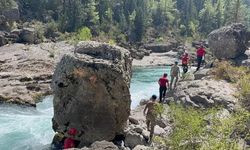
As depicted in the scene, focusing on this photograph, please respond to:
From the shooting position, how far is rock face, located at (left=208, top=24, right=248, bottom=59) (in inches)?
1431

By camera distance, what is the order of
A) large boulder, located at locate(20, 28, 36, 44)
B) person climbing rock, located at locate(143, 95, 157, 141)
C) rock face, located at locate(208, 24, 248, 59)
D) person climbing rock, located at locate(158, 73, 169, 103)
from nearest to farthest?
person climbing rock, located at locate(143, 95, 157, 141) < person climbing rock, located at locate(158, 73, 169, 103) < rock face, located at locate(208, 24, 248, 59) < large boulder, located at locate(20, 28, 36, 44)

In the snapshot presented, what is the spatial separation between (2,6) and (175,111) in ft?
265

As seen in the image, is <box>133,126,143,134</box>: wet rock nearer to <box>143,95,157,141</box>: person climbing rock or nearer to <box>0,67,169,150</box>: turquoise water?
<box>143,95,157,141</box>: person climbing rock

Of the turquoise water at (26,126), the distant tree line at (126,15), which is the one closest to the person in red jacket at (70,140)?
the turquoise water at (26,126)

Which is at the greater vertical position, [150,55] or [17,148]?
[17,148]

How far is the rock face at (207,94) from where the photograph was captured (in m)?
24.2

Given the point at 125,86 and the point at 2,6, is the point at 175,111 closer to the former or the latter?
the point at 125,86

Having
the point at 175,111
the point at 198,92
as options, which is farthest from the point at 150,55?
the point at 175,111

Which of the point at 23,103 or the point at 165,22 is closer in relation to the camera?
the point at 23,103

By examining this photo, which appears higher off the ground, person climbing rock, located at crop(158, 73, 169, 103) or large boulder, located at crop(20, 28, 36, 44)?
person climbing rock, located at crop(158, 73, 169, 103)

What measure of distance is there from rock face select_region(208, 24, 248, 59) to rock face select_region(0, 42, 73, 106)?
16040mm

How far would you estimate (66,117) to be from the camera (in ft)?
71.8

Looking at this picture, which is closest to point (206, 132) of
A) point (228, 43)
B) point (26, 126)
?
point (26, 126)

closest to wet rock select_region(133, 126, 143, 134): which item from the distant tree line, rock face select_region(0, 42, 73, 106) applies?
rock face select_region(0, 42, 73, 106)
